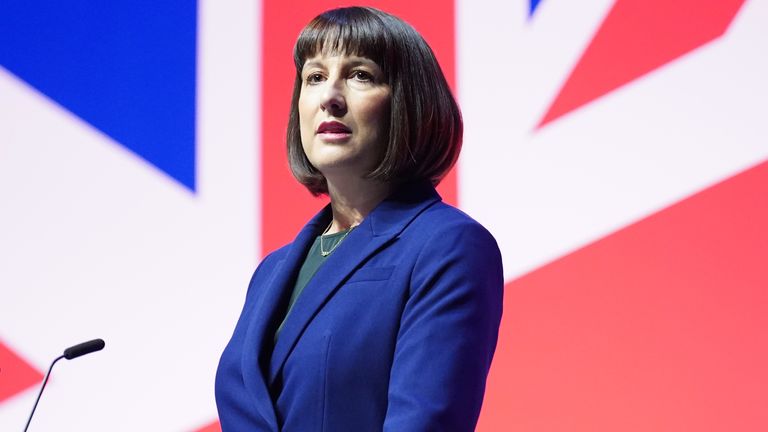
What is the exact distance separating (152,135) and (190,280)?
41 cm

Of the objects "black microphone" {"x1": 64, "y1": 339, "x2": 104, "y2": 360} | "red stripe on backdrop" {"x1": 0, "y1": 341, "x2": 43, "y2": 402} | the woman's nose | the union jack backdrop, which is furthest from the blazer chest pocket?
"red stripe on backdrop" {"x1": 0, "y1": 341, "x2": 43, "y2": 402}

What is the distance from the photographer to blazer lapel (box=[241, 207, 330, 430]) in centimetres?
137

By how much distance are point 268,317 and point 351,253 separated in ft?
0.49

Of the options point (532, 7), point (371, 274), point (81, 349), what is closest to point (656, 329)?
point (532, 7)

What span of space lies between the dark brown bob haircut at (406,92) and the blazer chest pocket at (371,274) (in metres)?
0.15

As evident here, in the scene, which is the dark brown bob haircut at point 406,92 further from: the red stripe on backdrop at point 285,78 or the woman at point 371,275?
the red stripe on backdrop at point 285,78

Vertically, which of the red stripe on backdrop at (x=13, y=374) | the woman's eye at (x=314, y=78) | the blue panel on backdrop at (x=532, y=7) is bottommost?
the red stripe on backdrop at (x=13, y=374)

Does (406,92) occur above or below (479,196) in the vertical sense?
above

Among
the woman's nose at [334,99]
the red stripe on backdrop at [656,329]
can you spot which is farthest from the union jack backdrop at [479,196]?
the woman's nose at [334,99]

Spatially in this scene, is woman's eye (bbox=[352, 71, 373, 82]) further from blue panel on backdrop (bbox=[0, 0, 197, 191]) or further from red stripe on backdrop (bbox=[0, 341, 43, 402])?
red stripe on backdrop (bbox=[0, 341, 43, 402])

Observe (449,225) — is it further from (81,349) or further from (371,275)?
(81,349)

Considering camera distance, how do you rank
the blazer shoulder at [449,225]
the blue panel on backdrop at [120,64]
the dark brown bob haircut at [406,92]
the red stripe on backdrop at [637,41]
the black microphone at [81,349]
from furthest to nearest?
the blue panel on backdrop at [120,64], the red stripe on backdrop at [637,41], the black microphone at [81,349], the dark brown bob haircut at [406,92], the blazer shoulder at [449,225]

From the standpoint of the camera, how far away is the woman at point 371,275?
4.16ft

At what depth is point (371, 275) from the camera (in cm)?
137
